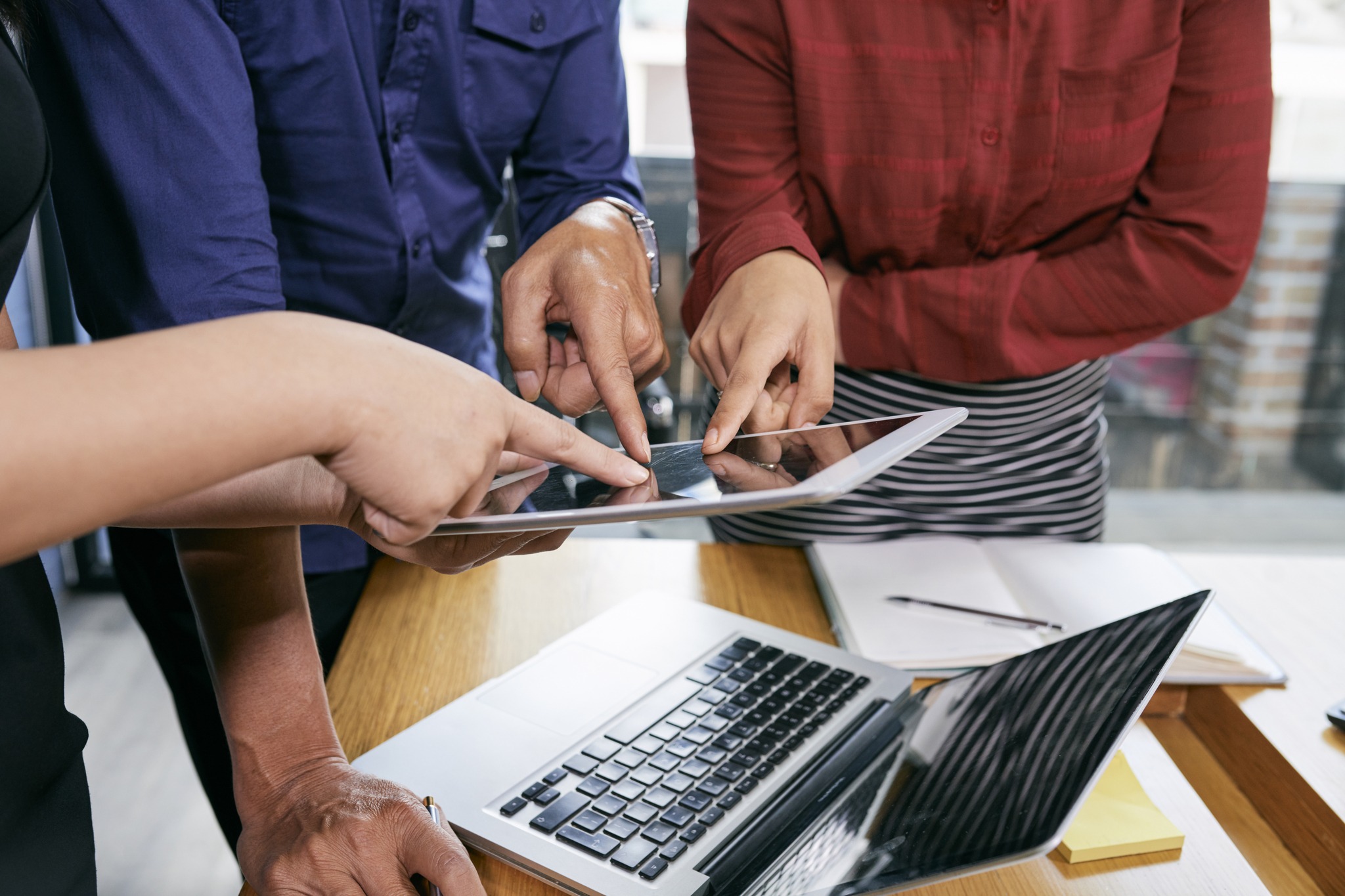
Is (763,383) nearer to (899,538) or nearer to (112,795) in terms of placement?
(899,538)

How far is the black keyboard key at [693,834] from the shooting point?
593 millimetres

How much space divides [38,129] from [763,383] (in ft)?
1.63

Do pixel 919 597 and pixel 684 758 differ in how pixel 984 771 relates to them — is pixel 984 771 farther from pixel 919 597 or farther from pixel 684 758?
pixel 919 597

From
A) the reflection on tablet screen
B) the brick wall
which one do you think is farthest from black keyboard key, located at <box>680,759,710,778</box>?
the brick wall

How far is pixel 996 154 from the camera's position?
103cm

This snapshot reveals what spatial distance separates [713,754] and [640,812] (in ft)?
0.25

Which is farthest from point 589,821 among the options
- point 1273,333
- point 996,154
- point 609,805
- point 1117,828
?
point 1273,333

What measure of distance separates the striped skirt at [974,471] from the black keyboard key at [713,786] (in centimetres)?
49

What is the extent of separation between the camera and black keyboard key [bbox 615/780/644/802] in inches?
24.7

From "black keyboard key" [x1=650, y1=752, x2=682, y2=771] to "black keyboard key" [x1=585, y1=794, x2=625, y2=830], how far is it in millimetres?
40

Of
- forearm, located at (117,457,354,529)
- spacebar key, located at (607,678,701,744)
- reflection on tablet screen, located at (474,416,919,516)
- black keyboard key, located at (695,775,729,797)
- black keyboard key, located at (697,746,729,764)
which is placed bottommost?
spacebar key, located at (607,678,701,744)

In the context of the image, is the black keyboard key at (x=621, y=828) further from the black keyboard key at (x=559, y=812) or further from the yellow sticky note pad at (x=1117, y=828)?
the yellow sticky note pad at (x=1117, y=828)

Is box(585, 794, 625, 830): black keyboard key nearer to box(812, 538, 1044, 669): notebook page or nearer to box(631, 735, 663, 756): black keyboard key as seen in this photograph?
box(631, 735, 663, 756): black keyboard key

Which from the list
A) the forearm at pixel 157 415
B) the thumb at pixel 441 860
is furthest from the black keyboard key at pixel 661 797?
the forearm at pixel 157 415
